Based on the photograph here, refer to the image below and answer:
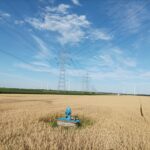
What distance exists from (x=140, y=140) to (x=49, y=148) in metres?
3.64

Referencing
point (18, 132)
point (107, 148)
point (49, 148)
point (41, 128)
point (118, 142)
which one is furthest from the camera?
point (41, 128)

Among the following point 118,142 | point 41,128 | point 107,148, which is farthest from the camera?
point 41,128

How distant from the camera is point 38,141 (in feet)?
22.0

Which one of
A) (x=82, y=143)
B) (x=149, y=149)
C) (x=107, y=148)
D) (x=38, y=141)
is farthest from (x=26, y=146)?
(x=149, y=149)

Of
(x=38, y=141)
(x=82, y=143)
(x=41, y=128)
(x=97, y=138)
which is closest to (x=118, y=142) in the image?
(x=97, y=138)

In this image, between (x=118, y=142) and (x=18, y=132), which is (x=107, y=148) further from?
(x=18, y=132)

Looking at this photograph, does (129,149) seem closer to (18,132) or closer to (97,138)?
(97,138)

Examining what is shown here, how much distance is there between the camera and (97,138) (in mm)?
7758

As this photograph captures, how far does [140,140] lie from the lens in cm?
791

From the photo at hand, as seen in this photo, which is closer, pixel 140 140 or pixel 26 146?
pixel 26 146

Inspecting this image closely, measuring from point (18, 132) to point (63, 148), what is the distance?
108 inches

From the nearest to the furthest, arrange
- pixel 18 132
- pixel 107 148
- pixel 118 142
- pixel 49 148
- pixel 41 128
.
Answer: pixel 49 148 → pixel 107 148 → pixel 118 142 → pixel 18 132 → pixel 41 128

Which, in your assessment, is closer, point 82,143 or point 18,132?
point 82,143

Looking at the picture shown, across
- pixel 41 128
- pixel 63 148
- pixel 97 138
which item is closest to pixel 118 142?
pixel 97 138
